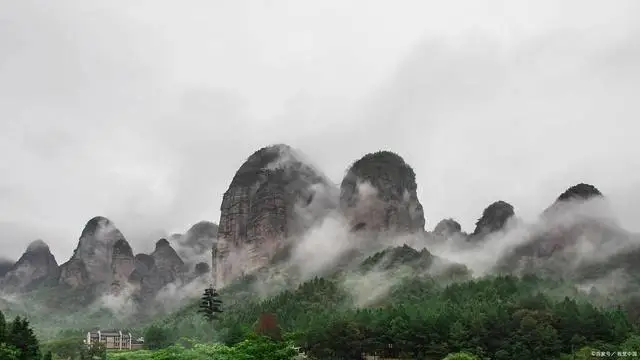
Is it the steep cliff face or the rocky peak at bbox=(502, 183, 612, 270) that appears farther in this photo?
the rocky peak at bbox=(502, 183, 612, 270)

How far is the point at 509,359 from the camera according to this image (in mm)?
87312

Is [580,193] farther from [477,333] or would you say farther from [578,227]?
[477,333]

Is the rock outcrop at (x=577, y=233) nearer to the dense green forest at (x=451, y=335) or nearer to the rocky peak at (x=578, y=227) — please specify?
the rocky peak at (x=578, y=227)

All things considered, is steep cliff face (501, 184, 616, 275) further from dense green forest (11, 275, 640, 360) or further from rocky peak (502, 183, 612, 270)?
dense green forest (11, 275, 640, 360)

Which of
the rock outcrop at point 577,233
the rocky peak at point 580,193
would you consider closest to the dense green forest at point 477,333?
the rock outcrop at point 577,233

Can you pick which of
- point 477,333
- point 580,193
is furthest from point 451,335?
point 580,193

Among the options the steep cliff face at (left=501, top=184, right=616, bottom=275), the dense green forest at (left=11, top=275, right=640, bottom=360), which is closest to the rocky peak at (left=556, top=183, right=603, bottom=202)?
the steep cliff face at (left=501, top=184, right=616, bottom=275)

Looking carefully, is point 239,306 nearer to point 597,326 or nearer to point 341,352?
point 341,352

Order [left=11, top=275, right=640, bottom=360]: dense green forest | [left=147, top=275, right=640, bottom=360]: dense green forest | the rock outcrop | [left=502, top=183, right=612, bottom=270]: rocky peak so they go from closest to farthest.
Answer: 1. [left=11, top=275, right=640, bottom=360]: dense green forest
2. [left=147, top=275, right=640, bottom=360]: dense green forest
3. the rock outcrop
4. [left=502, top=183, right=612, bottom=270]: rocky peak

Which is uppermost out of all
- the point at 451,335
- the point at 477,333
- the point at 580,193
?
the point at 580,193

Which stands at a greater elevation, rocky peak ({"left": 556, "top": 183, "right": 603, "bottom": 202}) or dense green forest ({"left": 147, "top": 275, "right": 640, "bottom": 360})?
rocky peak ({"left": 556, "top": 183, "right": 603, "bottom": 202})

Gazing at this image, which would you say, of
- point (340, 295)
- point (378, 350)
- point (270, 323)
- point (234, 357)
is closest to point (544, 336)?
point (378, 350)

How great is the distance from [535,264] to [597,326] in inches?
4195

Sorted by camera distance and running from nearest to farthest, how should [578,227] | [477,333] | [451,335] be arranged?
[477,333]
[451,335]
[578,227]
